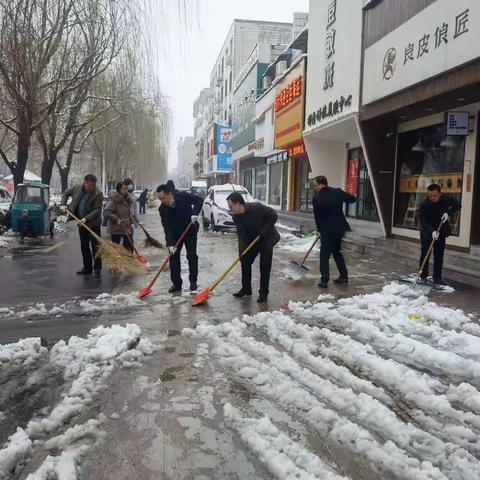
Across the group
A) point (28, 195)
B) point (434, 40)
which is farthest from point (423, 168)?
point (28, 195)

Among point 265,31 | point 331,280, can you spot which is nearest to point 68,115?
point 331,280

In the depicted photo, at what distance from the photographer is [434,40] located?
8484 millimetres

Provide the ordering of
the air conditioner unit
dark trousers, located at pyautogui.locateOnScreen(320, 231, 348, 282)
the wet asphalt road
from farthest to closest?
the air conditioner unit < dark trousers, located at pyautogui.locateOnScreen(320, 231, 348, 282) < the wet asphalt road

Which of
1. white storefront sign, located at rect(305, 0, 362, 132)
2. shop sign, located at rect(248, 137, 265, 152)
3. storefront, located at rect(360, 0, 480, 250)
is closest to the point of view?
storefront, located at rect(360, 0, 480, 250)

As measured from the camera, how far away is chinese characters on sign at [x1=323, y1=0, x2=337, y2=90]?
14.1 m

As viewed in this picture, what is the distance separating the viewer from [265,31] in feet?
143

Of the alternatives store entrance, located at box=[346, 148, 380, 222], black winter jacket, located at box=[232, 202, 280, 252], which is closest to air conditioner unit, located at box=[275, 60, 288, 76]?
store entrance, located at box=[346, 148, 380, 222]

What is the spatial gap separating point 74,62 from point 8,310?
39.3ft

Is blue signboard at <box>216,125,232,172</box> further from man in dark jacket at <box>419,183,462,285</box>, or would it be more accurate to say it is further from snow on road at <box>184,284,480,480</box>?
snow on road at <box>184,284,480,480</box>

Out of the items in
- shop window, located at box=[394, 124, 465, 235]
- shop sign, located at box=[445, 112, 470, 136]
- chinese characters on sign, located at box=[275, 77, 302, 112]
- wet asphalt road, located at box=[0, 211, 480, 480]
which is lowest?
wet asphalt road, located at box=[0, 211, 480, 480]

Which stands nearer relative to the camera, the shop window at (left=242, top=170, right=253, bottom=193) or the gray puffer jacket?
the gray puffer jacket

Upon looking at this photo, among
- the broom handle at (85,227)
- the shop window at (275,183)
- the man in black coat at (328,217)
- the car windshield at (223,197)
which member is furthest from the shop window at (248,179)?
the man in black coat at (328,217)

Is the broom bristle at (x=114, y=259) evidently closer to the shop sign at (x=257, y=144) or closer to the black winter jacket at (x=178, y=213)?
the black winter jacket at (x=178, y=213)

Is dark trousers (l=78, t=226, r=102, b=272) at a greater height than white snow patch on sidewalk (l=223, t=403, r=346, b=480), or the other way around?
dark trousers (l=78, t=226, r=102, b=272)
